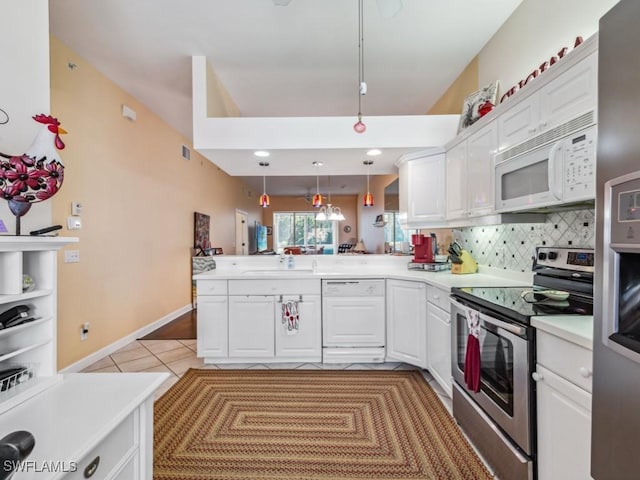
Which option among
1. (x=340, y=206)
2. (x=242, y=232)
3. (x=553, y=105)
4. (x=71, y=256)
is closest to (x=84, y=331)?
(x=71, y=256)

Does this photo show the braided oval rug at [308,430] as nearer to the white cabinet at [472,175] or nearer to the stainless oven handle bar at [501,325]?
the stainless oven handle bar at [501,325]

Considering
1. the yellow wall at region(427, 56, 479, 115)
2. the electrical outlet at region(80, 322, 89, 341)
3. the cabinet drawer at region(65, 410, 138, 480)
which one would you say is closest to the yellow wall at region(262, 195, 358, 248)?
the yellow wall at region(427, 56, 479, 115)

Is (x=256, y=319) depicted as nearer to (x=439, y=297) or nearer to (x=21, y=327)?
(x=439, y=297)

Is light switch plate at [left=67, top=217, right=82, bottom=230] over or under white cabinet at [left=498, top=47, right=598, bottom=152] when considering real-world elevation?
under

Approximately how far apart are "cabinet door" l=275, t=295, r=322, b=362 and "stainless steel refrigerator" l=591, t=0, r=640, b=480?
2.23 m

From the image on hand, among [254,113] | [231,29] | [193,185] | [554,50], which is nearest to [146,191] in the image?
[193,185]

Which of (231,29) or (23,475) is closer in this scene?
(23,475)

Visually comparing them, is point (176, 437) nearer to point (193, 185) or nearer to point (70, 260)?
point (70, 260)

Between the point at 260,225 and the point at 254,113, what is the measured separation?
22.9 ft

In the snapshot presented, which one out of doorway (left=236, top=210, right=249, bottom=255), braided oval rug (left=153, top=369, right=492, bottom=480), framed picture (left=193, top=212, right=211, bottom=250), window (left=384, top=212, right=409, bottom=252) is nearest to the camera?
braided oval rug (left=153, top=369, right=492, bottom=480)

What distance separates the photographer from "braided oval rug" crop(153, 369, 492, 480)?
5.41 ft

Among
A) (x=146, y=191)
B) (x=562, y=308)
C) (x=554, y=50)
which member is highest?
(x=554, y=50)

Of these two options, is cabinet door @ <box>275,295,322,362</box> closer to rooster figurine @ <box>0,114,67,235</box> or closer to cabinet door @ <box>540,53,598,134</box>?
rooster figurine @ <box>0,114,67,235</box>

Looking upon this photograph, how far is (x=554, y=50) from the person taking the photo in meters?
2.01
